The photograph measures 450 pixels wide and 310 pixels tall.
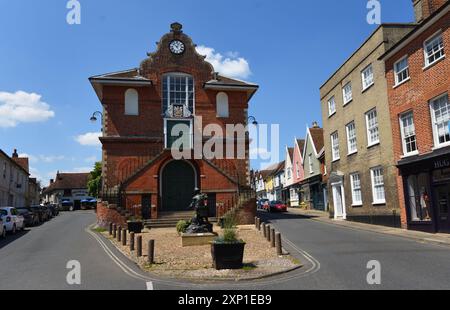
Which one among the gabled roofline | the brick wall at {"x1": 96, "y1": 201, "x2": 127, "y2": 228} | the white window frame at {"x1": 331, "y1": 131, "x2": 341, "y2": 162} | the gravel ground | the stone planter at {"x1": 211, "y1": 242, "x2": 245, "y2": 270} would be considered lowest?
the gravel ground

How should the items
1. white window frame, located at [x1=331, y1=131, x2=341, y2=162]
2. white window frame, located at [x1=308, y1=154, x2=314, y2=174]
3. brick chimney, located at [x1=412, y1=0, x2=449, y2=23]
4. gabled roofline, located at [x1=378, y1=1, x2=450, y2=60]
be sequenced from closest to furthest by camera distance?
gabled roofline, located at [x1=378, y1=1, x2=450, y2=60] < brick chimney, located at [x1=412, y1=0, x2=449, y2=23] < white window frame, located at [x1=331, y1=131, x2=341, y2=162] < white window frame, located at [x1=308, y1=154, x2=314, y2=174]

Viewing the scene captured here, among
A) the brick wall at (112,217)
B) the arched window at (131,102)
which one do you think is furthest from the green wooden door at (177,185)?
the arched window at (131,102)

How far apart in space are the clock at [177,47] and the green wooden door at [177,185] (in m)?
7.88

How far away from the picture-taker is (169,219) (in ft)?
75.0

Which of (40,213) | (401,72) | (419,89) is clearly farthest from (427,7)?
(40,213)

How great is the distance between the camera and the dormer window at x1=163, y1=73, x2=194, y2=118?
2650cm

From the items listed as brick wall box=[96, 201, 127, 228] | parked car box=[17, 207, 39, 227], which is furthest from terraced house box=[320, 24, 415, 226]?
parked car box=[17, 207, 39, 227]

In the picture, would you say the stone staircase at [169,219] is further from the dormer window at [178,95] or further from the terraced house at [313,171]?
the terraced house at [313,171]

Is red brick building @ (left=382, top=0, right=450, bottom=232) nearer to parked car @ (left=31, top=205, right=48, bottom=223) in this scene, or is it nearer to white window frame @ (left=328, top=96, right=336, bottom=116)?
white window frame @ (left=328, top=96, right=336, bottom=116)

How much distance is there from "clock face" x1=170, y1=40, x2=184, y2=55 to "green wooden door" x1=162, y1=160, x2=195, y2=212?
784cm

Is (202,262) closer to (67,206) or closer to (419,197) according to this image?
(419,197)

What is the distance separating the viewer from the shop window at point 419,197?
17531mm

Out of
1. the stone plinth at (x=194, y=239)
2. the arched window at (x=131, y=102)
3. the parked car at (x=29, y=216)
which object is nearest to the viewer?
the stone plinth at (x=194, y=239)

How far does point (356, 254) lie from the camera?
11688mm
